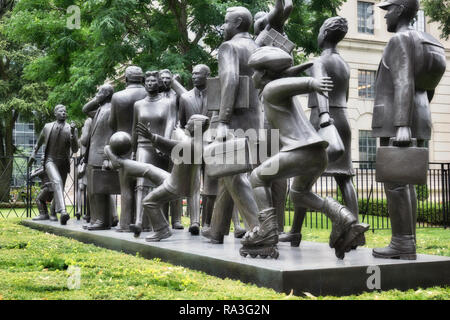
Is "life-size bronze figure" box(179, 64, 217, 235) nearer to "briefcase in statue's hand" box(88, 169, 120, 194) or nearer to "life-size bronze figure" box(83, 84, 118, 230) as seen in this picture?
"briefcase in statue's hand" box(88, 169, 120, 194)

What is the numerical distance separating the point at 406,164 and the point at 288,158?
45.1 inches

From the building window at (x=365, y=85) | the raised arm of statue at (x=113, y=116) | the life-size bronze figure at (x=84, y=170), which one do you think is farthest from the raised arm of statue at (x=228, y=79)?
the building window at (x=365, y=85)

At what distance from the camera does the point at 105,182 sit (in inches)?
379

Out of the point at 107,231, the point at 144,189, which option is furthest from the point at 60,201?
the point at 144,189

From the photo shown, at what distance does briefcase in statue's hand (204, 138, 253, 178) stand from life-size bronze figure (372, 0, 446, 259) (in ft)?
4.51

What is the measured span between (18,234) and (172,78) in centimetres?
431

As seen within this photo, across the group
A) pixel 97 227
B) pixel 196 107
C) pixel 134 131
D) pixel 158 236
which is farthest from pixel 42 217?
pixel 158 236

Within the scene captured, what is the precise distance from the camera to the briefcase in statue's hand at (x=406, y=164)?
5.41m

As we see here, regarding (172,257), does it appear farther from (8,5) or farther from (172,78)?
(8,5)

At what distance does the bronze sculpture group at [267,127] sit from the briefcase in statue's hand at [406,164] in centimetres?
7

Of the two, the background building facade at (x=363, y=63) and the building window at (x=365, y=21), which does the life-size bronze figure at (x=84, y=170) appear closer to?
the background building facade at (x=363, y=63)

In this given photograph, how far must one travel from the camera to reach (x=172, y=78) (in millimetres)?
9680

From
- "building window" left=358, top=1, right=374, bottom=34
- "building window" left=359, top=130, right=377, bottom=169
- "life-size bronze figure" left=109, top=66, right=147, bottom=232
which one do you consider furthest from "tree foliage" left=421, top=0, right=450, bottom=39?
"life-size bronze figure" left=109, top=66, right=147, bottom=232

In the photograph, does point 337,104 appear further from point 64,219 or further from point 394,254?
point 64,219
